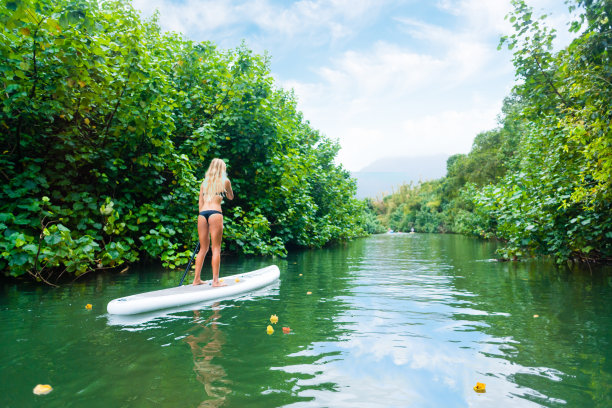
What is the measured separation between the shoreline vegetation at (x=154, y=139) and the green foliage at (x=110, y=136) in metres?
0.04

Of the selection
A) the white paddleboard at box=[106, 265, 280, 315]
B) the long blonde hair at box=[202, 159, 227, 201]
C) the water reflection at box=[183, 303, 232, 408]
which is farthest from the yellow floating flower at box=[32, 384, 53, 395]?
the long blonde hair at box=[202, 159, 227, 201]

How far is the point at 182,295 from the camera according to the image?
548cm

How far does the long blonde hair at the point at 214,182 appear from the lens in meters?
6.57

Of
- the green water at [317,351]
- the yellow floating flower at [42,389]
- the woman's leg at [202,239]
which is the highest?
the woman's leg at [202,239]

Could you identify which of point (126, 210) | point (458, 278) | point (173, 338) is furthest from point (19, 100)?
point (458, 278)

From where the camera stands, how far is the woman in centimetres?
643

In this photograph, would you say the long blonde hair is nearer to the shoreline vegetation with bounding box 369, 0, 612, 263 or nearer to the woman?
the woman

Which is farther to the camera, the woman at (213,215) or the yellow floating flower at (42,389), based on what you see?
the woman at (213,215)

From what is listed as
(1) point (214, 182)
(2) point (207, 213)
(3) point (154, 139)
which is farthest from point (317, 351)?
(3) point (154, 139)

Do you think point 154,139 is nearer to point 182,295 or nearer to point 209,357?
point 182,295

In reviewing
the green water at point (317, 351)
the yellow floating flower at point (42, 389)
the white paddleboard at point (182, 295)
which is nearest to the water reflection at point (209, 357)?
the green water at point (317, 351)

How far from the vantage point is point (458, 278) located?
8836mm

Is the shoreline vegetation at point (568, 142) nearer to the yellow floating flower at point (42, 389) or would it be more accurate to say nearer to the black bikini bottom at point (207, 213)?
the black bikini bottom at point (207, 213)

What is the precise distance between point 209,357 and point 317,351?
39.9 inches
